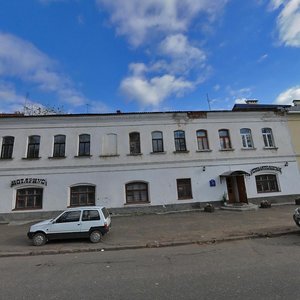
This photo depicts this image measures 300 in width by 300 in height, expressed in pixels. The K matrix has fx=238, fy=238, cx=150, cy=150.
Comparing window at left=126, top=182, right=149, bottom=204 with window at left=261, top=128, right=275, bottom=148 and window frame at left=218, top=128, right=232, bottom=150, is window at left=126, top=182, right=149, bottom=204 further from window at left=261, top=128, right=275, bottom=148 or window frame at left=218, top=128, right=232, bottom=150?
window at left=261, top=128, right=275, bottom=148

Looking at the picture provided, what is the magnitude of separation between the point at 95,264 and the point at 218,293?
4.09 metres

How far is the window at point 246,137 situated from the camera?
20781mm

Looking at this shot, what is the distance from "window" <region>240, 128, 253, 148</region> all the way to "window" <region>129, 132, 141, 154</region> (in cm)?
912

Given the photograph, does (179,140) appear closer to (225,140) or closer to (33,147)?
(225,140)

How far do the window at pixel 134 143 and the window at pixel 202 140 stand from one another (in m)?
5.11

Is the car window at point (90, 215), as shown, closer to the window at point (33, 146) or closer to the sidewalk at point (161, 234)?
the sidewalk at point (161, 234)

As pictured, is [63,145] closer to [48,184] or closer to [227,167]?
[48,184]

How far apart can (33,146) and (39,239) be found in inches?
418

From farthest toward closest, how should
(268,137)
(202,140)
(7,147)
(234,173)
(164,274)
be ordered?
1. (268,137)
2. (202,140)
3. (234,173)
4. (7,147)
5. (164,274)

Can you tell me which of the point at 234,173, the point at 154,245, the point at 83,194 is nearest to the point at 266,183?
the point at 234,173

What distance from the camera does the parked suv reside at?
10445 mm

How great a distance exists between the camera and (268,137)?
2123 cm

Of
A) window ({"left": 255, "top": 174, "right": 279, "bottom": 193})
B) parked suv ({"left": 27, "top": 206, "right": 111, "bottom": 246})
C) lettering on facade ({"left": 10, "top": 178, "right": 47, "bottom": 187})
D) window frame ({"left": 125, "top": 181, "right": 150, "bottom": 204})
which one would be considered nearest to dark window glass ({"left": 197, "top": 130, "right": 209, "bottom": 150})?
window ({"left": 255, "top": 174, "right": 279, "bottom": 193})

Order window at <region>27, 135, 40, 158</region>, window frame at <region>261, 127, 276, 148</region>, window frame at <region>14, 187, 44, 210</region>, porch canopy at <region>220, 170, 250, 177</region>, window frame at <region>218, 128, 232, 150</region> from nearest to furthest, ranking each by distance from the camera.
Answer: window frame at <region>14, 187, 44, 210</region> → window at <region>27, 135, 40, 158</region> → porch canopy at <region>220, 170, 250, 177</region> → window frame at <region>218, 128, 232, 150</region> → window frame at <region>261, 127, 276, 148</region>
